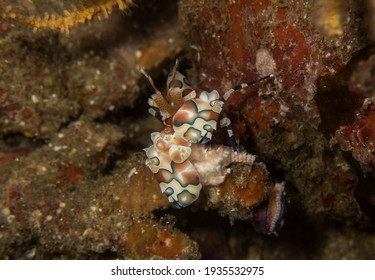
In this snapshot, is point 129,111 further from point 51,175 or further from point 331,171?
point 331,171

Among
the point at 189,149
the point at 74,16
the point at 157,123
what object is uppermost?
the point at 74,16

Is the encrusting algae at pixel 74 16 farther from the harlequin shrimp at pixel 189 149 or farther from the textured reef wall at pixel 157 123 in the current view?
the harlequin shrimp at pixel 189 149

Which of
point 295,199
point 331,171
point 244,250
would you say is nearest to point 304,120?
point 331,171

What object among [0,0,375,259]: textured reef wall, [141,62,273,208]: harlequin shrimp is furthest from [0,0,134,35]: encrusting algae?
[141,62,273,208]: harlequin shrimp

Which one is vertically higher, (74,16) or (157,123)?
(74,16)

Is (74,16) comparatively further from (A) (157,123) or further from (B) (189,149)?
(A) (157,123)

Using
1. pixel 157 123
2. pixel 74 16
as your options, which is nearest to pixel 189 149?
pixel 74 16

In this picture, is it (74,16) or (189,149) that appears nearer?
(189,149)
